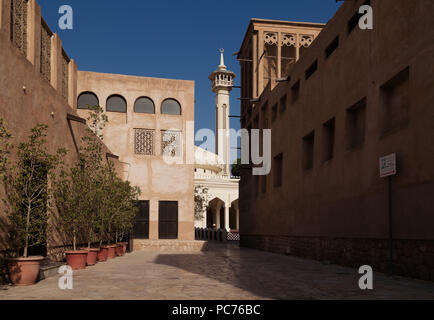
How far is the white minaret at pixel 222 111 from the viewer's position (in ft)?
244

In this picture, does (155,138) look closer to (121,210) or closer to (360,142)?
(121,210)

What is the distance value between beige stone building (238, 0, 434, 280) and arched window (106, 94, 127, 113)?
9.01m

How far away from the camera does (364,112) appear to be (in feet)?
42.9

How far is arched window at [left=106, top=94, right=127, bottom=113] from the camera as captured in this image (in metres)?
26.0

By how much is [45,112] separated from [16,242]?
3.78 metres

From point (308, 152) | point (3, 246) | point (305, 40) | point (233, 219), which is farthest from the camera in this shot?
point (233, 219)

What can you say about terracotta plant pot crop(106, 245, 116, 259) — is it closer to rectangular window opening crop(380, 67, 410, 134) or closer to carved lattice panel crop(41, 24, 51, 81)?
carved lattice panel crop(41, 24, 51, 81)

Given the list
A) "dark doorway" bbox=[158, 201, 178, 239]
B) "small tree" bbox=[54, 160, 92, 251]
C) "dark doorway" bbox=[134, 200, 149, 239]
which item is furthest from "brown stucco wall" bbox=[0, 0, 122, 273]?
"dark doorway" bbox=[158, 201, 178, 239]

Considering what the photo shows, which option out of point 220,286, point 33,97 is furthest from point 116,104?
point 220,286

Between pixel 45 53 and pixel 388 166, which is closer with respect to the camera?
pixel 388 166

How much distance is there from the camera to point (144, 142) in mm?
26047

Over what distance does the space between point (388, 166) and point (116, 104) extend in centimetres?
1836
